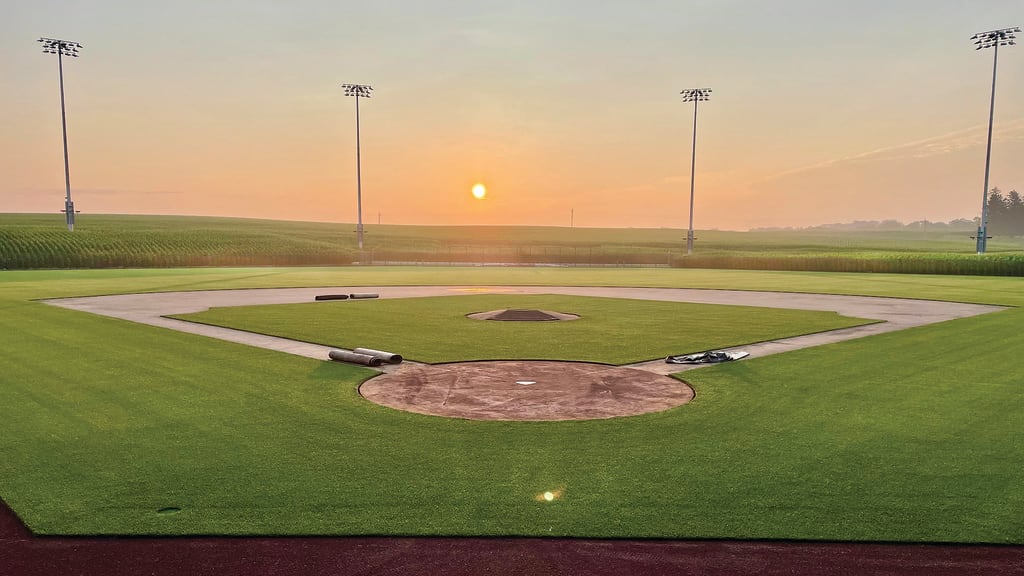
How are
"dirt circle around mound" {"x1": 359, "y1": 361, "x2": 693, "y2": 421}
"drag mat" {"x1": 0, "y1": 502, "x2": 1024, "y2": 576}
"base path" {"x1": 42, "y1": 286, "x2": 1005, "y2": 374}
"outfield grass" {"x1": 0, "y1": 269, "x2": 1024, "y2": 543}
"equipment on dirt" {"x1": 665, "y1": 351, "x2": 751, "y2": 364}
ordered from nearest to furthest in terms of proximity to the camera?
1. "drag mat" {"x1": 0, "y1": 502, "x2": 1024, "y2": 576}
2. "outfield grass" {"x1": 0, "y1": 269, "x2": 1024, "y2": 543}
3. "dirt circle around mound" {"x1": 359, "y1": 361, "x2": 693, "y2": 421}
4. "equipment on dirt" {"x1": 665, "y1": 351, "x2": 751, "y2": 364}
5. "base path" {"x1": 42, "y1": 286, "x2": 1005, "y2": 374}

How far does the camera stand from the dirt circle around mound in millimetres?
8977

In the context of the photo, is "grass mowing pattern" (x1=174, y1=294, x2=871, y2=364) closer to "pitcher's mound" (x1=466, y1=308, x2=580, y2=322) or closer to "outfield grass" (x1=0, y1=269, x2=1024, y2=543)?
"pitcher's mound" (x1=466, y1=308, x2=580, y2=322)

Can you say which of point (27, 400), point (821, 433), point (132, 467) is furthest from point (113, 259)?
point (821, 433)

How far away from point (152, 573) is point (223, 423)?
391 centimetres

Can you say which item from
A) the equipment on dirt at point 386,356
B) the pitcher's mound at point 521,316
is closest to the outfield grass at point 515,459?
the equipment on dirt at point 386,356

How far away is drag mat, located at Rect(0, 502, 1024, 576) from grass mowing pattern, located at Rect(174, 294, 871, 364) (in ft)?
25.3

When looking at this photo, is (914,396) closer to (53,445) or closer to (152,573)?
(152,573)

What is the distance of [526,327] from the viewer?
17656 millimetres

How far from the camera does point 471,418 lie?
8.56 m

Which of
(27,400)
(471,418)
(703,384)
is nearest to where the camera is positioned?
(471,418)

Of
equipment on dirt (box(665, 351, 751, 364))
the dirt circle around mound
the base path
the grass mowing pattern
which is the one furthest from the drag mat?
the grass mowing pattern

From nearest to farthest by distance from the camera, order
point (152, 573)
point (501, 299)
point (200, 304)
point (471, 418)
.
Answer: point (152, 573) < point (471, 418) < point (200, 304) < point (501, 299)

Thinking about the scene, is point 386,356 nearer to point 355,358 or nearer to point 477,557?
point 355,358

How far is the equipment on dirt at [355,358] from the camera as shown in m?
12.1
